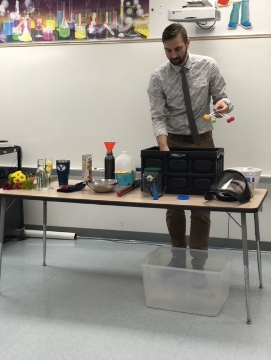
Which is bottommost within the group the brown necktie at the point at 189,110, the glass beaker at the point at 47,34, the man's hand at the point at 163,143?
the man's hand at the point at 163,143

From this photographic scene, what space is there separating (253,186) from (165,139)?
0.61 m

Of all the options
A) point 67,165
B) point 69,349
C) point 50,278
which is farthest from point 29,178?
point 69,349

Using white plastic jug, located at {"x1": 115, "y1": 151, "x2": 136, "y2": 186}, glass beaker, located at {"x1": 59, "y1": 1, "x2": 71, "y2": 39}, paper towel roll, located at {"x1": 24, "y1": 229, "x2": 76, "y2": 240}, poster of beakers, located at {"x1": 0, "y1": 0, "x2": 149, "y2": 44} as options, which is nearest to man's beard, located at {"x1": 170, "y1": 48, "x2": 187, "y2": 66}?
white plastic jug, located at {"x1": 115, "y1": 151, "x2": 136, "y2": 186}

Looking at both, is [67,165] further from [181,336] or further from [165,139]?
[181,336]

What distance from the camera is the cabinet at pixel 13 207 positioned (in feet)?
14.7

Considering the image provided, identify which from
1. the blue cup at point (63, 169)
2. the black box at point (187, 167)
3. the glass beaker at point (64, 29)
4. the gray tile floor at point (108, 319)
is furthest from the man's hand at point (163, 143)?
the glass beaker at point (64, 29)

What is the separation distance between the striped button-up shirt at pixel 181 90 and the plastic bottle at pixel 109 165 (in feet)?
1.07

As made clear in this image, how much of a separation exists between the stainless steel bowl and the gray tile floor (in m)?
0.69

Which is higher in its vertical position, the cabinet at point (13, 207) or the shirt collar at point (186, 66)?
the shirt collar at point (186, 66)

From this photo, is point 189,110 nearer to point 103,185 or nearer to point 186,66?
point 186,66

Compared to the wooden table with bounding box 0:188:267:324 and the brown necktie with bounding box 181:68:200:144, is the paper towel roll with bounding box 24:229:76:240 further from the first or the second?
the brown necktie with bounding box 181:68:200:144

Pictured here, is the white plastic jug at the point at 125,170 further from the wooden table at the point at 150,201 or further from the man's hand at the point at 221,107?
the man's hand at the point at 221,107

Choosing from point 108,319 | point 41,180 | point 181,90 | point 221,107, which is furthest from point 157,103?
point 108,319

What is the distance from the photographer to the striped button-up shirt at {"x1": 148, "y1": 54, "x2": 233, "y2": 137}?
134 inches
